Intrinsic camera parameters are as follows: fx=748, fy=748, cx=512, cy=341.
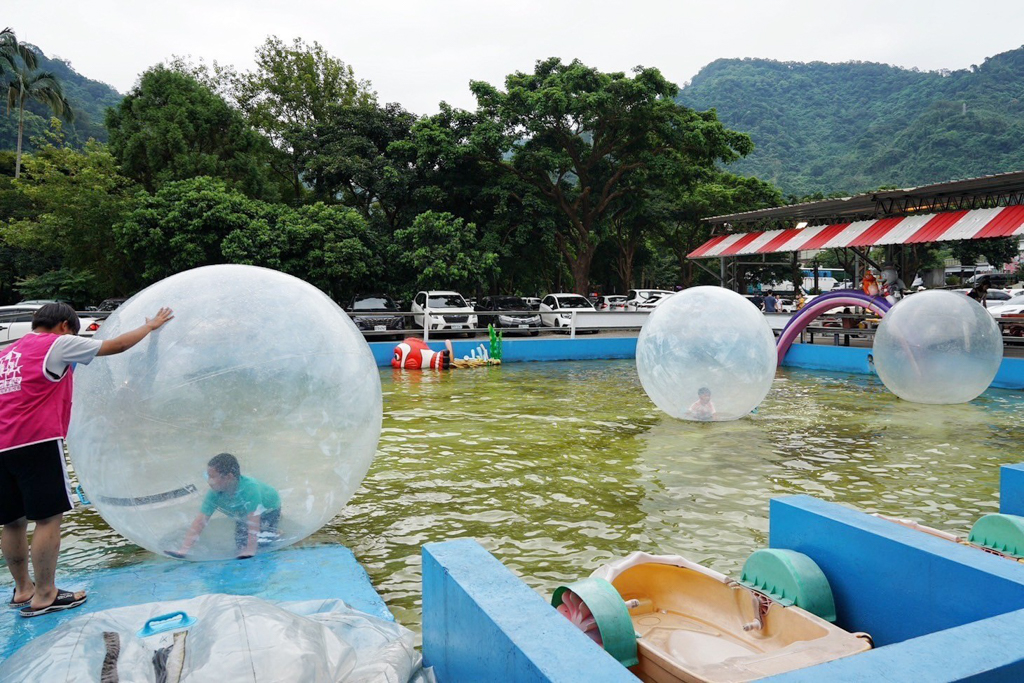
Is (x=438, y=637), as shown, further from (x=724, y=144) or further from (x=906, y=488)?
(x=724, y=144)

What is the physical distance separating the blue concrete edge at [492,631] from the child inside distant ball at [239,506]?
1093 millimetres

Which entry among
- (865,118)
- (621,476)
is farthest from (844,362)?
(865,118)

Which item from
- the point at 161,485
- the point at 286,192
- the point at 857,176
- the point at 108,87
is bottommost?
the point at 161,485

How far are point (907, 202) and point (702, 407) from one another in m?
14.7

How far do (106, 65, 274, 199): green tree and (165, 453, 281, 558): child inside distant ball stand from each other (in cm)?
2646

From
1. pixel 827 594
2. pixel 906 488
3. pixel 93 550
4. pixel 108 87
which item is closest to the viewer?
pixel 827 594

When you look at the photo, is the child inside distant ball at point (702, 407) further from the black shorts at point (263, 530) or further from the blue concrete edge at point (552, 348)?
the blue concrete edge at point (552, 348)

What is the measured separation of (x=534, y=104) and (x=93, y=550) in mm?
24455

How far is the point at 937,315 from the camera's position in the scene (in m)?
10.0

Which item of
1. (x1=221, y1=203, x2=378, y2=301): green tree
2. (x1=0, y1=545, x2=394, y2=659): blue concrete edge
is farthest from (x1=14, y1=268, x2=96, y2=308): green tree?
(x1=0, y1=545, x2=394, y2=659): blue concrete edge

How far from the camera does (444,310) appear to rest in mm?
20172

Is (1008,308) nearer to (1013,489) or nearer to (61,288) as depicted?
(1013,489)

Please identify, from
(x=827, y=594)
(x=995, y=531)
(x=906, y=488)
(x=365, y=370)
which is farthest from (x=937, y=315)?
(x=365, y=370)

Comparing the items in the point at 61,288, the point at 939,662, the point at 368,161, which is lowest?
the point at 939,662
